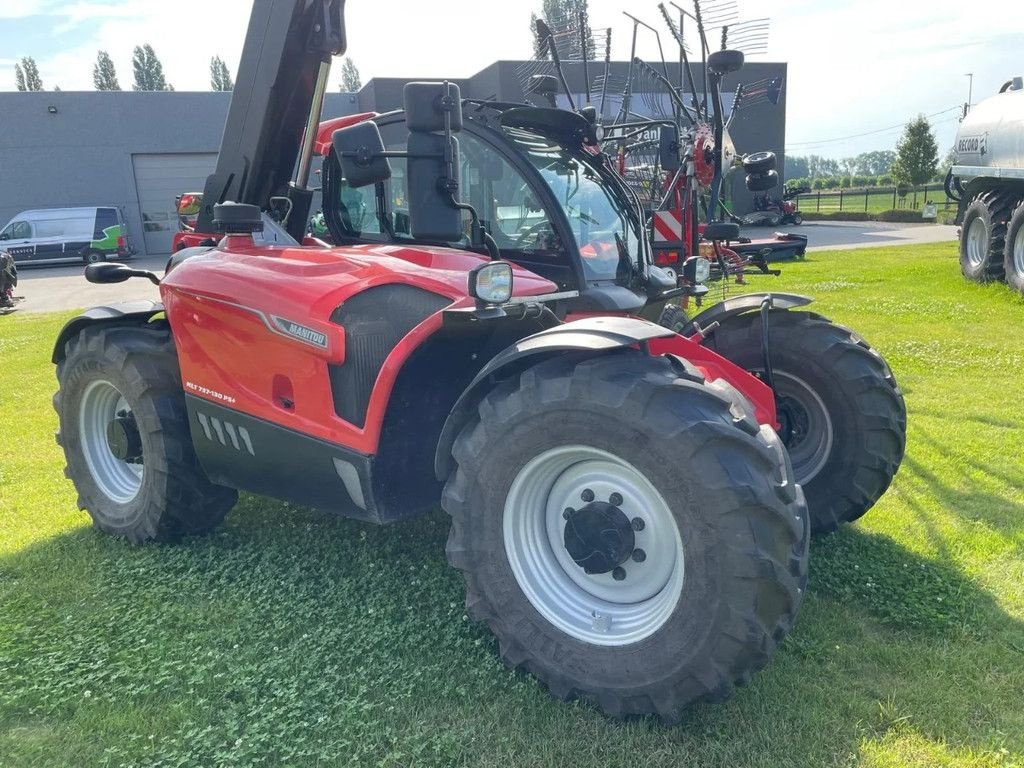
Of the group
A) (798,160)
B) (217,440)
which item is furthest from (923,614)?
(798,160)

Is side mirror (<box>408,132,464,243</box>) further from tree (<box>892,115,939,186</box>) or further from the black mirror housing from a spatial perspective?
tree (<box>892,115,939,186</box>)

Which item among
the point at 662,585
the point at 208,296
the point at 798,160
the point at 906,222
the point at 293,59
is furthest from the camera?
the point at 798,160

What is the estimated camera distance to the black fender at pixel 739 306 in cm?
382

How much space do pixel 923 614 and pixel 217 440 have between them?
9.82 feet

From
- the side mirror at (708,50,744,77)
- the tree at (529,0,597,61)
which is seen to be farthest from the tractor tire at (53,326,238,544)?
the tree at (529,0,597,61)

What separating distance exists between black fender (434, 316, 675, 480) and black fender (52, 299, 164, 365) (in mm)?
1995

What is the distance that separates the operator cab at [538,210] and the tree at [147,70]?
58575mm

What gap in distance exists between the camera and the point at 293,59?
12.6ft

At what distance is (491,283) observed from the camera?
108 inches

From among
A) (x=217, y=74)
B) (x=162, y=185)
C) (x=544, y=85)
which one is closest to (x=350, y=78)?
(x=217, y=74)

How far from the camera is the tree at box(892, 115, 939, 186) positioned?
1533 inches

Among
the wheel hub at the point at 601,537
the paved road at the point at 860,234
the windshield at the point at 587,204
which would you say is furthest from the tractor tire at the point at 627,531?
the paved road at the point at 860,234

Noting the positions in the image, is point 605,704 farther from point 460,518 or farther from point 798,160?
point 798,160

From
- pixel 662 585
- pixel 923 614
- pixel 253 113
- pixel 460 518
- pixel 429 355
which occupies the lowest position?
pixel 923 614
